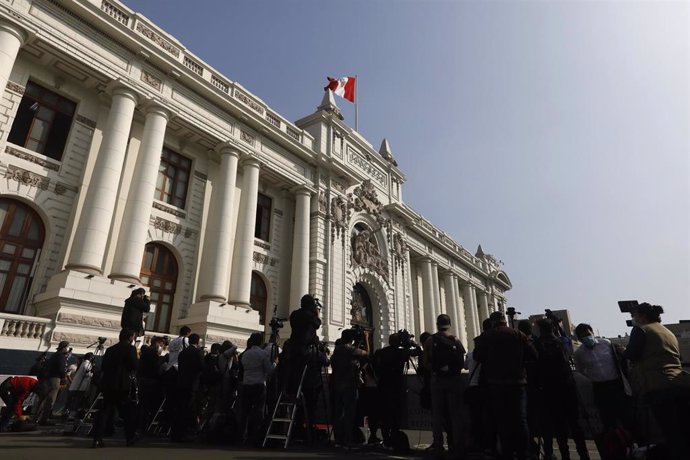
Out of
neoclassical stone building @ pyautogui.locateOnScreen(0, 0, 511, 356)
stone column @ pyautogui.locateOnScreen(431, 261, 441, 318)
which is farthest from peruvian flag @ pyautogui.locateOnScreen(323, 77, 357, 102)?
stone column @ pyautogui.locateOnScreen(431, 261, 441, 318)

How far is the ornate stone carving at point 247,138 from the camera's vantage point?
17.3 meters

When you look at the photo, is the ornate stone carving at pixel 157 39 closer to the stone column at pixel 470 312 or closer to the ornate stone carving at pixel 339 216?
the ornate stone carving at pixel 339 216

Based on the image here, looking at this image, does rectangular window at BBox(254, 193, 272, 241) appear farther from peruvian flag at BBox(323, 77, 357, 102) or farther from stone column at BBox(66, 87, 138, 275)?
peruvian flag at BBox(323, 77, 357, 102)

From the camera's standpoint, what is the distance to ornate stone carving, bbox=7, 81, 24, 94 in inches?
450

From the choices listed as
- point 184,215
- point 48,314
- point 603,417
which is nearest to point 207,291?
point 184,215

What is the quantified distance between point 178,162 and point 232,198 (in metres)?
2.70

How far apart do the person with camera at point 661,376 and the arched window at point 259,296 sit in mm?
15370

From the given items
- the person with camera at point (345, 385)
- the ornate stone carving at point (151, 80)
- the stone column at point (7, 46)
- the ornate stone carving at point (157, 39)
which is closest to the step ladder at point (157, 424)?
the person with camera at point (345, 385)

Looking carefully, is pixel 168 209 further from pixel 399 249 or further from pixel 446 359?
pixel 399 249

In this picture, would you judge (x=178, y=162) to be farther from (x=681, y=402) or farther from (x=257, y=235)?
(x=681, y=402)

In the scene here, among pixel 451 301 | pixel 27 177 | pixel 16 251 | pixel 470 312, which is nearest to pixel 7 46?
pixel 27 177

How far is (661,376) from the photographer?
12.2 feet

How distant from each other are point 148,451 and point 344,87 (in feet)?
79.0

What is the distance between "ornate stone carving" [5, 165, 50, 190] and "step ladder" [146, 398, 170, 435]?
8163 mm
